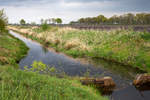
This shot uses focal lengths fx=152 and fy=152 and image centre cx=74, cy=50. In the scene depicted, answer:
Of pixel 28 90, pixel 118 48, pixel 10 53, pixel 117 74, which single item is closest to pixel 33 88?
pixel 28 90

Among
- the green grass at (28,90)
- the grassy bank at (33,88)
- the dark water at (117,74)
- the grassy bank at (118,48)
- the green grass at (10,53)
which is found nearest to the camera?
the green grass at (28,90)

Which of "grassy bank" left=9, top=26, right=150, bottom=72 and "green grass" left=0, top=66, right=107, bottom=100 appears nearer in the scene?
"green grass" left=0, top=66, right=107, bottom=100

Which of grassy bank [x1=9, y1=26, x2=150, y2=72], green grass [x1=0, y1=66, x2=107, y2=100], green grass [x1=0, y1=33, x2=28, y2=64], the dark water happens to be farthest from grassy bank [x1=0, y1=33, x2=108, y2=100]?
grassy bank [x1=9, y1=26, x2=150, y2=72]

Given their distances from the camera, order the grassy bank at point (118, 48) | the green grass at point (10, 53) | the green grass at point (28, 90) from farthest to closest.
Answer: the grassy bank at point (118, 48) < the green grass at point (10, 53) < the green grass at point (28, 90)

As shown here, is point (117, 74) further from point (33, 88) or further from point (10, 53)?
point (10, 53)

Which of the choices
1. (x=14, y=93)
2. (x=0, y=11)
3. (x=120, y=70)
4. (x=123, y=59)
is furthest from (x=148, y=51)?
(x=0, y=11)

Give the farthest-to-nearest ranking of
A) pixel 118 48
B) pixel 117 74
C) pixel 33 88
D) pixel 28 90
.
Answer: pixel 118 48 < pixel 117 74 < pixel 33 88 < pixel 28 90

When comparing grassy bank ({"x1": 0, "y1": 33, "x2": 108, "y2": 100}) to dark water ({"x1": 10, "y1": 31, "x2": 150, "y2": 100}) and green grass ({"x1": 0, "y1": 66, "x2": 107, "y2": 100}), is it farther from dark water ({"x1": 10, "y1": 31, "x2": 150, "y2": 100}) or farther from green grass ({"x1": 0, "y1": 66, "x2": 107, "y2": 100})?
dark water ({"x1": 10, "y1": 31, "x2": 150, "y2": 100})

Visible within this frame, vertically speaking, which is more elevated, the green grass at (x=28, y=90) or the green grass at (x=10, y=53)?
the green grass at (x=28, y=90)

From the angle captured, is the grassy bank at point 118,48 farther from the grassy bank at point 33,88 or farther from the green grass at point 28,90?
the green grass at point 28,90

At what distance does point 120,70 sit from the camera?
1496cm

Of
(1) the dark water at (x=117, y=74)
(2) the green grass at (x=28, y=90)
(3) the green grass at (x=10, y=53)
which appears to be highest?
(2) the green grass at (x=28, y=90)

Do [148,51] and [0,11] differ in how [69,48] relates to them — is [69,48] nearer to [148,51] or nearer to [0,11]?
[148,51]

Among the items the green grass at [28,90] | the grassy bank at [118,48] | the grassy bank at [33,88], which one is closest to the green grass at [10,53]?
the grassy bank at [118,48]
